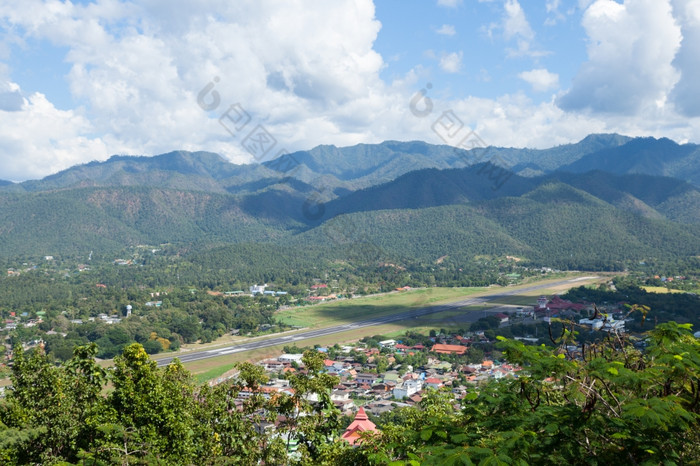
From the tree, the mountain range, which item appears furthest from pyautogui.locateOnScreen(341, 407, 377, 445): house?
the mountain range

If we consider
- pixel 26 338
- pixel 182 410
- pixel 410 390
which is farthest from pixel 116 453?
pixel 26 338

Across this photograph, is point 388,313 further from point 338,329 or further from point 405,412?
point 405,412

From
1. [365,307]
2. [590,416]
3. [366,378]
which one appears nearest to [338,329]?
[365,307]

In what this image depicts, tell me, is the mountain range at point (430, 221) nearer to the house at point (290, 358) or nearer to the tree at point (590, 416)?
the house at point (290, 358)

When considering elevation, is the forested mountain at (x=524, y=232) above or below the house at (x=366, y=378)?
above

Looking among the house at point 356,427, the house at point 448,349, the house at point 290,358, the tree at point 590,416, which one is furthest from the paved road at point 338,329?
the tree at point 590,416
